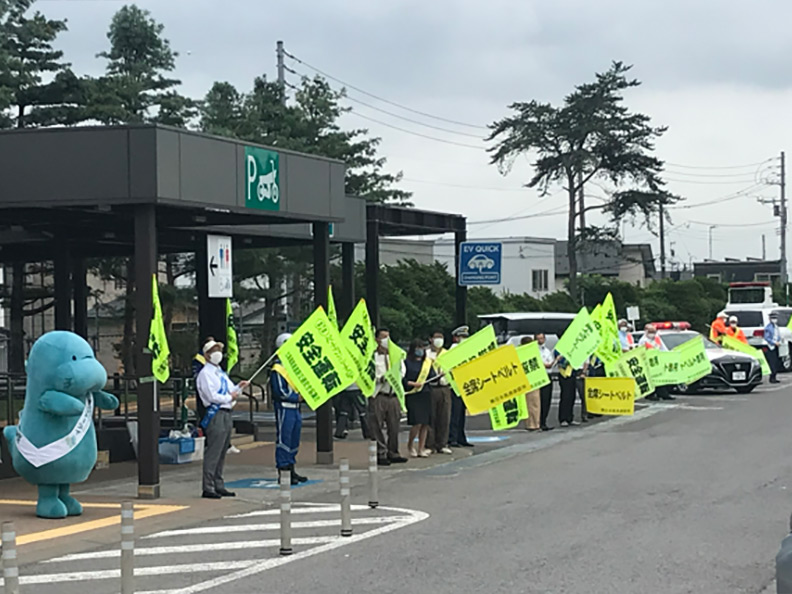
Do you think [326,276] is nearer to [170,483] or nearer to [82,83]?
[170,483]

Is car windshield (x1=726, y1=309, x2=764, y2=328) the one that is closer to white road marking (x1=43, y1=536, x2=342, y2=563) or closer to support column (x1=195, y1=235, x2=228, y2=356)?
support column (x1=195, y1=235, x2=228, y2=356)

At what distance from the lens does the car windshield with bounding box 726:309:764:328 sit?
115 feet

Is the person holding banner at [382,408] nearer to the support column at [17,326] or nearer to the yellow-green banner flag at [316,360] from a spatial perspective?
the yellow-green banner flag at [316,360]

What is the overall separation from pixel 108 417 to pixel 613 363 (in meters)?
9.82

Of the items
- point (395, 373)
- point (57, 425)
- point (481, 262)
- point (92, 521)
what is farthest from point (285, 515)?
point (481, 262)

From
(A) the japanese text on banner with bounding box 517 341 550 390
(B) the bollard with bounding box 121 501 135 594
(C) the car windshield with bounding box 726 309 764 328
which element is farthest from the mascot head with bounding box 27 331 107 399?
(C) the car windshield with bounding box 726 309 764 328

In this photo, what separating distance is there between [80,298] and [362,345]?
326 inches

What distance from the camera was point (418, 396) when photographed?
17078 millimetres

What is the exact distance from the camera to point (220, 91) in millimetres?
40625

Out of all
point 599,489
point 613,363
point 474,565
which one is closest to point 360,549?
point 474,565

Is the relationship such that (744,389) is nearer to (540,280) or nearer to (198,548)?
(198,548)

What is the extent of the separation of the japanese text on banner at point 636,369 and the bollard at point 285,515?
13834 mm

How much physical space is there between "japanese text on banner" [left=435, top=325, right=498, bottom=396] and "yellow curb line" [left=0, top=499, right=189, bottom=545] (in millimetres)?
5597

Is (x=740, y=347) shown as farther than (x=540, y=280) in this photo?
No
